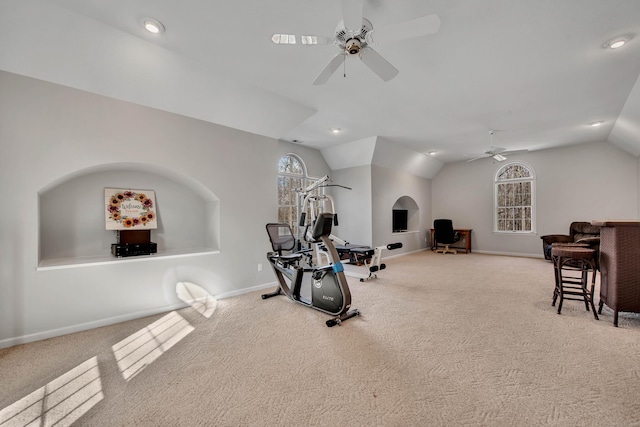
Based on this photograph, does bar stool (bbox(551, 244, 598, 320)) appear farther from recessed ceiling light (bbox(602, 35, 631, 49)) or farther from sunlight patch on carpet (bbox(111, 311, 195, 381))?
sunlight patch on carpet (bbox(111, 311, 195, 381))

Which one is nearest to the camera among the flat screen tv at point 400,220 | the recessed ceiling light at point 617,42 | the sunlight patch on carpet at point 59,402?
the sunlight patch on carpet at point 59,402

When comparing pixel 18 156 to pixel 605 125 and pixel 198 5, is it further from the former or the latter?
pixel 605 125

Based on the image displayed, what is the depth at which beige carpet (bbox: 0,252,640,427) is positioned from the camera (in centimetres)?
168

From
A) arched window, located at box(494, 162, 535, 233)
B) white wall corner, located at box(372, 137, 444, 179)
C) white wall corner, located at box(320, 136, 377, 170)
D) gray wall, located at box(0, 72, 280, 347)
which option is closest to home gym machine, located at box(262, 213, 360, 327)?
gray wall, located at box(0, 72, 280, 347)

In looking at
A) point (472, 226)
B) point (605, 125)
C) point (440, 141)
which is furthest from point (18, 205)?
point (472, 226)

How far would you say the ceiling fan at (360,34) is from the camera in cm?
179

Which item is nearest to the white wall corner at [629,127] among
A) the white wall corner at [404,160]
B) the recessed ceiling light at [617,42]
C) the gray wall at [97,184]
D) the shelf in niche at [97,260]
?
the recessed ceiling light at [617,42]

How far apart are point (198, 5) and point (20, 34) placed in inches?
66.9

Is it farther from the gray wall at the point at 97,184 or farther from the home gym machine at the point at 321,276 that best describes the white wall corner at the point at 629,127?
the gray wall at the point at 97,184

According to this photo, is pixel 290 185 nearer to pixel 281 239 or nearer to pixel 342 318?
pixel 281 239

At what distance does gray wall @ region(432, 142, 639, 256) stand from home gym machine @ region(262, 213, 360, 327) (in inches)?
268

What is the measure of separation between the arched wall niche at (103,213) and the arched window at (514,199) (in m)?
8.15

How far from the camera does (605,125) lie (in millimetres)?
5273

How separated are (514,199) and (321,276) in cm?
740
